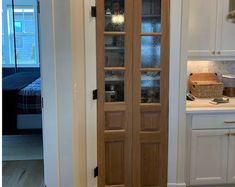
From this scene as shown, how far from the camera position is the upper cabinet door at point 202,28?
297 centimetres

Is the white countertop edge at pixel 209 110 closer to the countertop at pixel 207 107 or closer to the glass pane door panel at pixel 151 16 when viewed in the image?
the countertop at pixel 207 107

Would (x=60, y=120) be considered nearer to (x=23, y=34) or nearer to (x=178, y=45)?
(x=178, y=45)

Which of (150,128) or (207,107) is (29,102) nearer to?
(150,128)

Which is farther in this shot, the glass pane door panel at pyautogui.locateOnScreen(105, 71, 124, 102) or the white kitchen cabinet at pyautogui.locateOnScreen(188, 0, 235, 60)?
the white kitchen cabinet at pyautogui.locateOnScreen(188, 0, 235, 60)

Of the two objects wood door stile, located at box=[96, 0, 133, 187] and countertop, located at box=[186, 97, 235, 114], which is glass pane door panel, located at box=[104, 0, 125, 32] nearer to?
wood door stile, located at box=[96, 0, 133, 187]

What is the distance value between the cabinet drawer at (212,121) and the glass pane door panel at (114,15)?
109cm

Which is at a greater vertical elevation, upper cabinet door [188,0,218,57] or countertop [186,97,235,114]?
upper cabinet door [188,0,218,57]

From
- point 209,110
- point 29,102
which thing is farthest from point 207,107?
point 29,102

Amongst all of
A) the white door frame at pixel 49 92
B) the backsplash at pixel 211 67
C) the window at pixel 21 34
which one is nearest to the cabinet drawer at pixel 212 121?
the backsplash at pixel 211 67

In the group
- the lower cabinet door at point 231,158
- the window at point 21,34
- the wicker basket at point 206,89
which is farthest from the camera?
the window at point 21,34

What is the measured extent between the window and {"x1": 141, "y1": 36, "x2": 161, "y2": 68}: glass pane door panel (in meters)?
5.13

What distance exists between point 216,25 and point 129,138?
1.42 metres

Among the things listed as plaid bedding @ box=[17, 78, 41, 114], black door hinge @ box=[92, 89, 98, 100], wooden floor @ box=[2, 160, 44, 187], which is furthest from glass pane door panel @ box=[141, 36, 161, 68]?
plaid bedding @ box=[17, 78, 41, 114]

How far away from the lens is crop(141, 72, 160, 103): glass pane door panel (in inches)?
109
